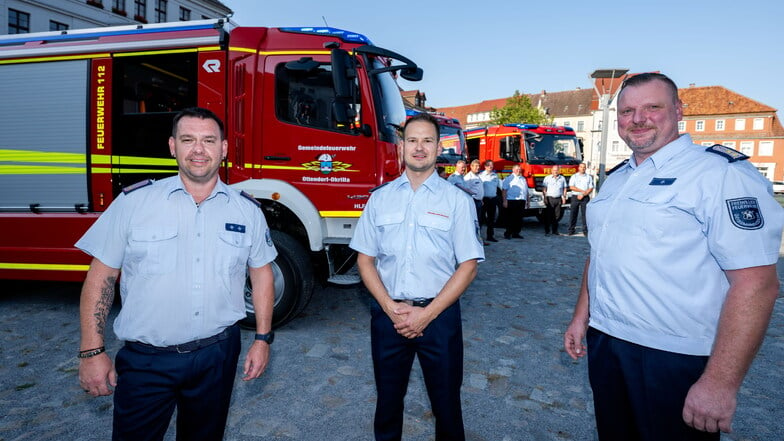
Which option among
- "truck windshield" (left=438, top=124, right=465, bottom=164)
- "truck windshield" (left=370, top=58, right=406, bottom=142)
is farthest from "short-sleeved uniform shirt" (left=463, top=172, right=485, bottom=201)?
"truck windshield" (left=370, top=58, right=406, bottom=142)

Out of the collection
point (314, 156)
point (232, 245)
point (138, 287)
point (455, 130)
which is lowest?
point (138, 287)

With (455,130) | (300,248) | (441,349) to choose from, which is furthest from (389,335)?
(455,130)

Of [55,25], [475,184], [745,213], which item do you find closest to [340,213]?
[745,213]

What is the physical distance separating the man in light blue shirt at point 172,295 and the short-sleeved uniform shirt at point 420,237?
0.71 metres

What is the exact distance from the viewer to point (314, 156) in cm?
448

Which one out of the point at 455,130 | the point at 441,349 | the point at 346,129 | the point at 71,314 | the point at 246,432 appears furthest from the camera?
the point at 455,130

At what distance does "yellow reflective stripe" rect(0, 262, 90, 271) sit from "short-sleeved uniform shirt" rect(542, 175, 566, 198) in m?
10.6

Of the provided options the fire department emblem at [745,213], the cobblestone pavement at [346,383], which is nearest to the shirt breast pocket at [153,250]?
the cobblestone pavement at [346,383]

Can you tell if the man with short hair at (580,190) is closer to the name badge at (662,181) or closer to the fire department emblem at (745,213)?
the name badge at (662,181)

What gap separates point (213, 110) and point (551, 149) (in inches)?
467

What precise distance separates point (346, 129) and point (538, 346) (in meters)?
2.84

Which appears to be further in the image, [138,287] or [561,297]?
[561,297]

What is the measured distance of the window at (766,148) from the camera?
166ft

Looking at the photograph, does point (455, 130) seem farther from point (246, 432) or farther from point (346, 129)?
point (246, 432)
